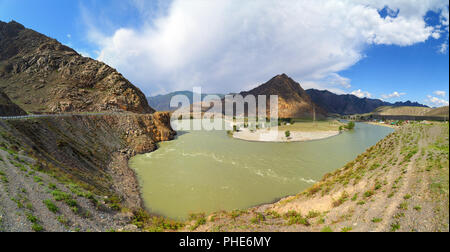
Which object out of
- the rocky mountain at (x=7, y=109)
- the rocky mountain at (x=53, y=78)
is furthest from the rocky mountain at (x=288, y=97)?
the rocky mountain at (x=7, y=109)

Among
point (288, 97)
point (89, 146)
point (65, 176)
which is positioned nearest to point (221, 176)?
point (65, 176)

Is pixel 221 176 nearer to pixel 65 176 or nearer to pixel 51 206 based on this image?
pixel 65 176

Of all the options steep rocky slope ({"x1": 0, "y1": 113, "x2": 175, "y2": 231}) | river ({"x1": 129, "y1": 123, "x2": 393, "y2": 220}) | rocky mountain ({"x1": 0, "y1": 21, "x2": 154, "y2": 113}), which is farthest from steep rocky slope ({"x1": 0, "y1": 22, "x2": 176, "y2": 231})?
river ({"x1": 129, "y1": 123, "x2": 393, "y2": 220})

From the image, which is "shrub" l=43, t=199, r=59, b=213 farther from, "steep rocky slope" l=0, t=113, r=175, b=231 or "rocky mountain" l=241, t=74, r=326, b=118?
"rocky mountain" l=241, t=74, r=326, b=118

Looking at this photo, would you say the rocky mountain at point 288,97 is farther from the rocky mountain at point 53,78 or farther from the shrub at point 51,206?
the shrub at point 51,206
